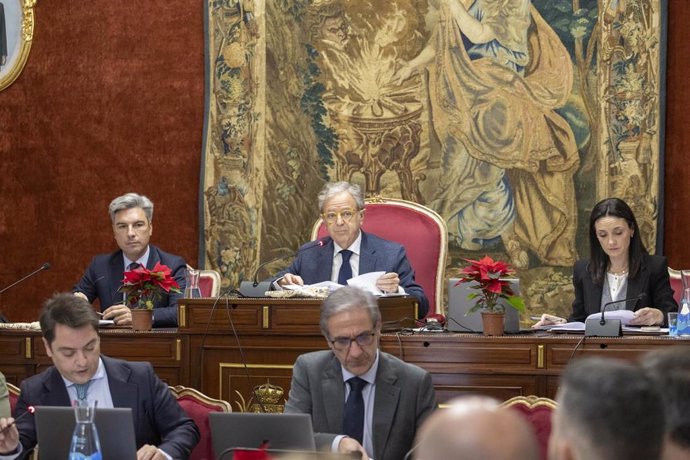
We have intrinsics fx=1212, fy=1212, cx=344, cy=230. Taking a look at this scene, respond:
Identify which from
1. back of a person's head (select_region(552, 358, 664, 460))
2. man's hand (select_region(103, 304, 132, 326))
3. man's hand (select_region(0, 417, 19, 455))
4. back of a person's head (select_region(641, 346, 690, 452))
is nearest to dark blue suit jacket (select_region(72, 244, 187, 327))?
man's hand (select_region(103, 304, 132, 326))

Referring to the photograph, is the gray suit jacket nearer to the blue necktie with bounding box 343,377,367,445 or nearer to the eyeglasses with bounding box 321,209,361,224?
the blue necktie with bounding box 343,377,367,445

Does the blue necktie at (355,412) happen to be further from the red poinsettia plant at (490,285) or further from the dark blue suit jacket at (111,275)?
the dark blue suit jacket at (111,275)

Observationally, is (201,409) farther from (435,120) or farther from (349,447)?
(435,120)

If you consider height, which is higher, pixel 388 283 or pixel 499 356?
pixel 388 283

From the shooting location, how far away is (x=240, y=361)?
5.71 meters

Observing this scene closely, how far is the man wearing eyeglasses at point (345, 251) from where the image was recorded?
21.8ft

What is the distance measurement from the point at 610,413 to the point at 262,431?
5.49ft

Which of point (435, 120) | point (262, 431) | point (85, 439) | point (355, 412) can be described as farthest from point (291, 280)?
point (85, 439)

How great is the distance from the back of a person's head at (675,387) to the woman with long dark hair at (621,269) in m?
3.61

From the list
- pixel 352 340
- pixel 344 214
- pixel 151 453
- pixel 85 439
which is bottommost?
pixel 151 453

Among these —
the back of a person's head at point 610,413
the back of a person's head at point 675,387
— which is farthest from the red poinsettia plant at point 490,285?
the back of a person's head at point 610,413

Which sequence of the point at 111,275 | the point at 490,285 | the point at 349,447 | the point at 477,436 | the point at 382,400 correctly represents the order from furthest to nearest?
the point at 111,275, the point at 490,285, the point at 382,400, the point at 349,447, the point at 477,436

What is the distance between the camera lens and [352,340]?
170 inches

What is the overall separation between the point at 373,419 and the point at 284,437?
3.27ft
